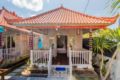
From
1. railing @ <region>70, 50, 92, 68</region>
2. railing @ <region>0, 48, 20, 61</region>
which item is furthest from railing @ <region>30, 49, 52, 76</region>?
railing @ <region>0, 48, 20, 61</region>

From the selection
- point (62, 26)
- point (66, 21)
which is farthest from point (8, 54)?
point (66, 21)

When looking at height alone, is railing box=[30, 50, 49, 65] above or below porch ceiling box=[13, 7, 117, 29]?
below

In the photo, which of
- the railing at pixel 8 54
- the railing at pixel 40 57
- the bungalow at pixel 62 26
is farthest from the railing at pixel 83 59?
the railing at pixel 8 54

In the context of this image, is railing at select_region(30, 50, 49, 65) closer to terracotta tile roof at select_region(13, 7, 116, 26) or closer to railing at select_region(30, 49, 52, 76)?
railing at select_region(30, 49, 52, 76)

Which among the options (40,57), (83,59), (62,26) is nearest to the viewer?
(62,26)

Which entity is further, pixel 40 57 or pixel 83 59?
pixel 83 59

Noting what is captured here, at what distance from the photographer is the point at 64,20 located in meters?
15.2

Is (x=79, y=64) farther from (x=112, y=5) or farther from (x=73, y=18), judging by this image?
(x=112, y=5)

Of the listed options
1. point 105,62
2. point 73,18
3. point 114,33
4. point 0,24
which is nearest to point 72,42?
point 73,18

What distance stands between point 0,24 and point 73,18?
5.34 metres

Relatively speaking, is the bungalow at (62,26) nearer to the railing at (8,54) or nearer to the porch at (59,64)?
the porch at (59,64)

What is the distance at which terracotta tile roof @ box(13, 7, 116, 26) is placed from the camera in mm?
14578

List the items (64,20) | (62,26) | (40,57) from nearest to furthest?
(62,26) < (64,20) < (40,57)

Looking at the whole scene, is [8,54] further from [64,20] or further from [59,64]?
[64,20]
